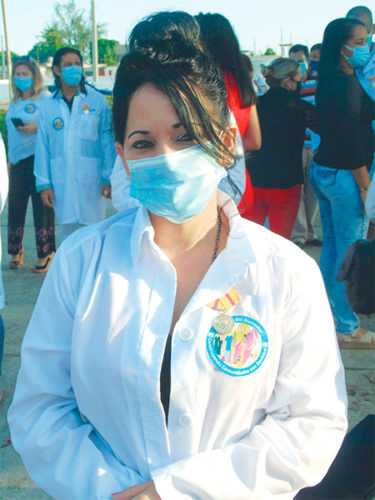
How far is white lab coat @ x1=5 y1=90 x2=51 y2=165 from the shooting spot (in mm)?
5418

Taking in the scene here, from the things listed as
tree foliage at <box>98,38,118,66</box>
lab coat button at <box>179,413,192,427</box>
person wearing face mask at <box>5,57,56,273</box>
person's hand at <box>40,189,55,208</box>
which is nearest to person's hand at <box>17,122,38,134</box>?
person wearing face mask at <box>5,57,56,273</box>

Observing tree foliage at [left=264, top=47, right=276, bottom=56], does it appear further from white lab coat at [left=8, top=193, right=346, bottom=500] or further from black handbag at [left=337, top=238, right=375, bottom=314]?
white lab coat at [left=8, top=193, right=346, bottom=500]

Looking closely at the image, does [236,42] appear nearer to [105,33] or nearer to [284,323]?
[284,323]

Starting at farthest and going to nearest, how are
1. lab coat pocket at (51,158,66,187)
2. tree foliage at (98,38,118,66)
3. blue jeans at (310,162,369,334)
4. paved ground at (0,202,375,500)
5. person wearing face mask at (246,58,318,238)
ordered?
tree foliage at (98,38,118,66) < lab coat pocket at (51,158,66,187) < person wearing face mask at (246,58,318,238) < blue jeans at (310,162,369,334) < paved ground at (0,202,375,500)

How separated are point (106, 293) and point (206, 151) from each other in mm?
451

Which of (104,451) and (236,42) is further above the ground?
(236,42)

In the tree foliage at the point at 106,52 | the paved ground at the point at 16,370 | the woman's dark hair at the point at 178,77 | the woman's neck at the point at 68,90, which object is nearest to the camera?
the woman's dark hair at the point at 178,77

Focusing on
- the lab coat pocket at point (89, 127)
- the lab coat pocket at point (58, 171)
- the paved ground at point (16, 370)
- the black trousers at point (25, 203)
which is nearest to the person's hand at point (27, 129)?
the black trousers at point (25, 203)

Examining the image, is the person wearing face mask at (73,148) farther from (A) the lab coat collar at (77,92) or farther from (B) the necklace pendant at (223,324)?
(B) the necklace pendant at (223,324)

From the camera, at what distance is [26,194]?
548 cm

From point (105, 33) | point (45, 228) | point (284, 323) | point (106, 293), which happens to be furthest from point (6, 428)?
point (105, 33)

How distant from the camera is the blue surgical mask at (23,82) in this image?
5.46 metres

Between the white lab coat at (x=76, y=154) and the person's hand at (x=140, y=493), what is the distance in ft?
11.7

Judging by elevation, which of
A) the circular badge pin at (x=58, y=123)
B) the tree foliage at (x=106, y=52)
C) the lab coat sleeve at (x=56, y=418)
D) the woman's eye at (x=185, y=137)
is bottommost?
the tree foliage at (x=106, y=52)
